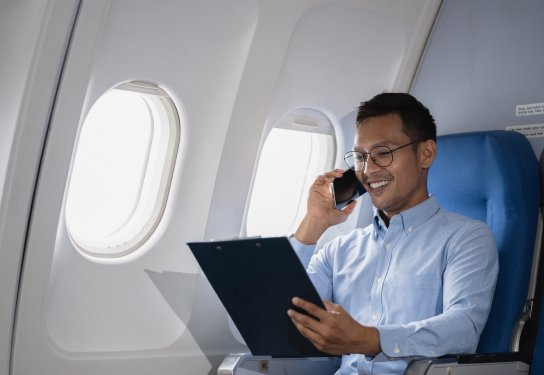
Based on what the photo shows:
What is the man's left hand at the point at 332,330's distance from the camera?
1.50 meters

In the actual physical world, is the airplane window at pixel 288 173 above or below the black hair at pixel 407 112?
below

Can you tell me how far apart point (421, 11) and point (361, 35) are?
1.34 feet

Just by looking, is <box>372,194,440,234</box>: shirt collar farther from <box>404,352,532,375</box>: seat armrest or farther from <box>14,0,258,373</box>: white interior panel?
<box>14,0,258,373</box>: white interior panel

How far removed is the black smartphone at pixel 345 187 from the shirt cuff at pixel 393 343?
2.87 feet

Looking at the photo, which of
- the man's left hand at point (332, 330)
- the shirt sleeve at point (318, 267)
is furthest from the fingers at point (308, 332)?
the shirt sleeve at point (318, 267)

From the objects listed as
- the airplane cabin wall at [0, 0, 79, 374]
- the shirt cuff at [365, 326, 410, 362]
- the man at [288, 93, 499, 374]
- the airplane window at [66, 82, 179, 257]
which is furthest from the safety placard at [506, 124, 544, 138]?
the airplane cabin wall at [0, 0, 79, 374]

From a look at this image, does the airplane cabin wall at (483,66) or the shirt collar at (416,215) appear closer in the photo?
the shirt collar at (416,215)

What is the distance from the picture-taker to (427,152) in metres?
2.13

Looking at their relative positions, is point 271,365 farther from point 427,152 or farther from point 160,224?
point 427,152

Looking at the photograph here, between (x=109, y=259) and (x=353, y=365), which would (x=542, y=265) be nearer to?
(x=353, y=365)

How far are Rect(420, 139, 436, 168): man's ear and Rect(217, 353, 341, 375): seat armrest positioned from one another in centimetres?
97

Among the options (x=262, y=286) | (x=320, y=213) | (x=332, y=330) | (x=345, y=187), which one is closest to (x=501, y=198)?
(x=345, y=187)

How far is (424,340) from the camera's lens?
63.6 inches

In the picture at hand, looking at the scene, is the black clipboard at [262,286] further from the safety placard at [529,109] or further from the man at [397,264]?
the safety placard at [529,109]
